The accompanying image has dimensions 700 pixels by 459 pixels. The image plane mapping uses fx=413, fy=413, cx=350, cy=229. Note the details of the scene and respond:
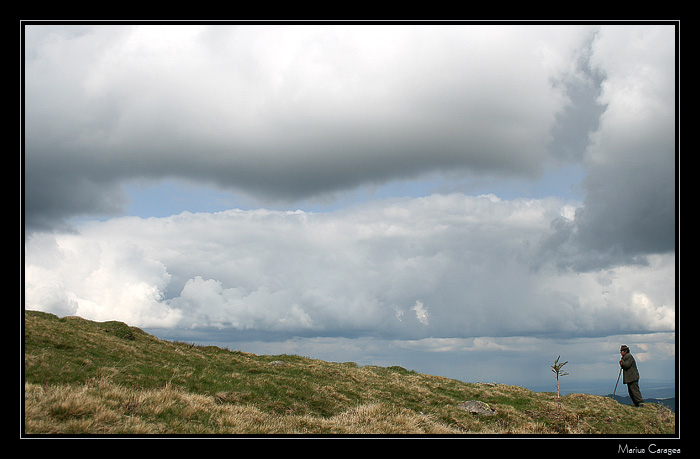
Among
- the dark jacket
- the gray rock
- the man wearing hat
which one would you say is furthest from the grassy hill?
the dark jacket

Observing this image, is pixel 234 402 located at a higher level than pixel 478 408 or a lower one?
higher

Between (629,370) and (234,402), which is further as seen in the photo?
(629,370)

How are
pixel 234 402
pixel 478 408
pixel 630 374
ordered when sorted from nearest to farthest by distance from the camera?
pixel 234 402 < pixel 478 408 < pixel 630 374

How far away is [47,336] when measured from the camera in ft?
65.0

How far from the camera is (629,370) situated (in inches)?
967

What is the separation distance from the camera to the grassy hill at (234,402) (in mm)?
11141

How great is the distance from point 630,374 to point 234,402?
22769 millimetres

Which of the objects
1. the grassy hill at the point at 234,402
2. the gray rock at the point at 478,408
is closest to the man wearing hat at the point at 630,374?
the grassy hill at the point at 234,402

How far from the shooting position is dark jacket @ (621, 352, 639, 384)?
24422mm

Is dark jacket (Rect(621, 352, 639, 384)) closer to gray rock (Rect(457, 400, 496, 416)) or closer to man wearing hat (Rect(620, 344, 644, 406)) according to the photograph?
man wearing hat (Rect(620, 344, 644, 406))

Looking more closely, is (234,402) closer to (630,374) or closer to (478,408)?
(478,408)

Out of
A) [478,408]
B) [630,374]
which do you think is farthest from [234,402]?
[630,374]

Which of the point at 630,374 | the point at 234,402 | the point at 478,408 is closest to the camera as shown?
the point at 234,402
